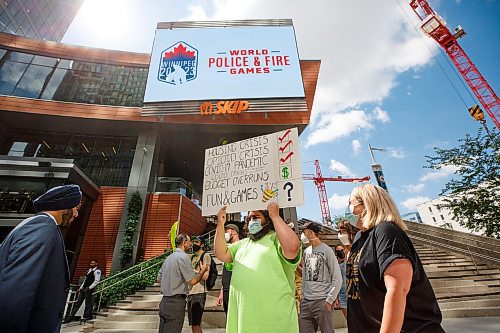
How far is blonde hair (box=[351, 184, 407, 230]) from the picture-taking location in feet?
5.27

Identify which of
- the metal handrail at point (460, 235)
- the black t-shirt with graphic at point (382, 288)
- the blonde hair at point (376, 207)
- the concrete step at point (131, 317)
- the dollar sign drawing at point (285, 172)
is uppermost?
the metal handrail at point (460, 235)

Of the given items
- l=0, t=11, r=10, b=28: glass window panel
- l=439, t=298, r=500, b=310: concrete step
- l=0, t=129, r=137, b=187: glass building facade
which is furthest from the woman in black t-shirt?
l=0, t=11, r=10, b=28: glass window panel

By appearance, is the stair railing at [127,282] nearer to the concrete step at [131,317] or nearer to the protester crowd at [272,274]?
the concrete step at [131,317]

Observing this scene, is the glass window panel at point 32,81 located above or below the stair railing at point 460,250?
above

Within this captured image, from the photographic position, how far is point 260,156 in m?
2.73

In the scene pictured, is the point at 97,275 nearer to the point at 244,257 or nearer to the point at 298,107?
the point at 244,257

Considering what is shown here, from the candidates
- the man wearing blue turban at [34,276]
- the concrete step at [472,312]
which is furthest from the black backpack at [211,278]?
the concrete step at [472,312]

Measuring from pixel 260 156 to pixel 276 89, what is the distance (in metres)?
10.9

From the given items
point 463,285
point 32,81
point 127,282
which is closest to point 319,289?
point 463,285

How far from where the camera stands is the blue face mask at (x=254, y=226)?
212 cm

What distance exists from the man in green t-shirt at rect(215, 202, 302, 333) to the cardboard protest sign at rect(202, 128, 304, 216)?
37 centimetres

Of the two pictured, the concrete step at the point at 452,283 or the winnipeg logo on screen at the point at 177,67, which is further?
the winnipeg logo on screen at the point at 177,67

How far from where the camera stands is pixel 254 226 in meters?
2.15

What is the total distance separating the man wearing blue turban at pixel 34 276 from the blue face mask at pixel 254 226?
1568mm
